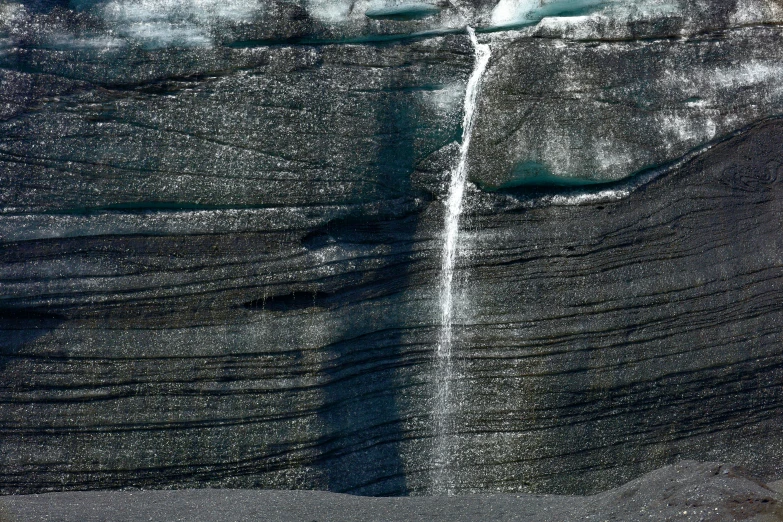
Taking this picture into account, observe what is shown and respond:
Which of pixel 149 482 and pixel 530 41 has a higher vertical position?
pixel 530 41

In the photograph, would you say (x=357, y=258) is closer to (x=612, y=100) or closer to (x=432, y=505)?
(x=432, y=505)

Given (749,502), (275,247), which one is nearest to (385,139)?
(275,247)

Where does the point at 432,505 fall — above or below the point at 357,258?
below

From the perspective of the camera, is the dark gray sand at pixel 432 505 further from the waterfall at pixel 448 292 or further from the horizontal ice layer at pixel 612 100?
the horizontal ice layer at pixel 612 100

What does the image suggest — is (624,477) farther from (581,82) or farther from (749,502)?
(581,82)

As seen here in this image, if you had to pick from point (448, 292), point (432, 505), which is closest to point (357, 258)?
point (448, 292)

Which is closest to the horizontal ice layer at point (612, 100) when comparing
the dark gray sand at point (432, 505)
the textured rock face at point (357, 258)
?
the textured rock face at point (357, 258)
